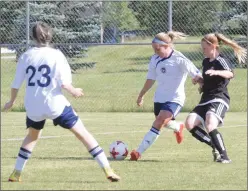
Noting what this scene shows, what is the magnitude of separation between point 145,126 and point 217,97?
21.0ft

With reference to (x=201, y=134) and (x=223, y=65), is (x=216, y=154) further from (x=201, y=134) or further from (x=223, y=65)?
(x=223, y=65)

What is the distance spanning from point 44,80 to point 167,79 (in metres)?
3.03

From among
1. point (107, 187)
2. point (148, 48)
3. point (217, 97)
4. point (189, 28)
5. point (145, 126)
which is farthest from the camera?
point (148, 48)

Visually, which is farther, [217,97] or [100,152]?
[217,97]

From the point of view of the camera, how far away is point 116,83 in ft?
84.0

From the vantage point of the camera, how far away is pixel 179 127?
39.1ft

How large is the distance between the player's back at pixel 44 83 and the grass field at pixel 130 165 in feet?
2.51

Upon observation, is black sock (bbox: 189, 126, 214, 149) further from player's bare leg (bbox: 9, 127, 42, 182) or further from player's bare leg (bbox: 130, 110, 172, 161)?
player's bare leg (bbox: 9, 127, 42, 182)

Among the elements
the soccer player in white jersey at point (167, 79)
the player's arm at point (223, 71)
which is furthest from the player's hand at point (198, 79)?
the player's arm at point (223, 71)

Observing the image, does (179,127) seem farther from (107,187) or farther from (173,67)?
(107,187)

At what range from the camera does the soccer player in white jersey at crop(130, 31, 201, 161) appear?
36.0 ft

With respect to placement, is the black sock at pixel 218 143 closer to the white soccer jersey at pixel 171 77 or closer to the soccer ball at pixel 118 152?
the white soccer jersey at pixel 171 77

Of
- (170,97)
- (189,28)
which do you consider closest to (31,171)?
(170,97)

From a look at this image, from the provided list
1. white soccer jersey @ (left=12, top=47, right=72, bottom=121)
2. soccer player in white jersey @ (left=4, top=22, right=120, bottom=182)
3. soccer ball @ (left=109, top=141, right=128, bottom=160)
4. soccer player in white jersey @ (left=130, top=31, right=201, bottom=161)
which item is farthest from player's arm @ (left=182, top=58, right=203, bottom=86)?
white soccer jersey @ (left=12, top=47, right=72, bottom=121)
